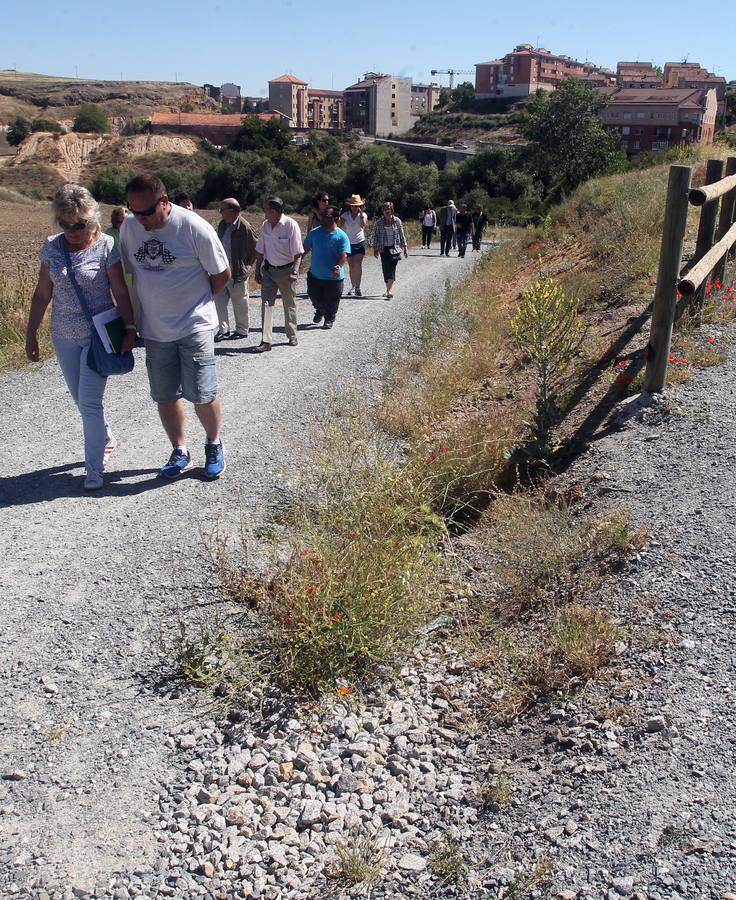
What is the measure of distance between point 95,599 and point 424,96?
18895 centimetres

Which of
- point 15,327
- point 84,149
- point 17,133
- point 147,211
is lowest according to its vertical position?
point 15,327

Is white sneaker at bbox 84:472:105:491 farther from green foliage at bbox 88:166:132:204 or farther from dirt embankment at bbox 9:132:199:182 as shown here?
dirt embankment at bbox 9:132:199:182

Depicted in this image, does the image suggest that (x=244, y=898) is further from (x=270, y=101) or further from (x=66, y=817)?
(x=270, y=101)

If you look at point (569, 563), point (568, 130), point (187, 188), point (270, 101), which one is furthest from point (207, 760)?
point (270, 101)

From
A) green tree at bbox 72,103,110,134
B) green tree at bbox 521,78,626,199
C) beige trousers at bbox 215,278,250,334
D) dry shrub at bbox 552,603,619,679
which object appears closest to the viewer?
dry shrub at bbox 552,603,619,679

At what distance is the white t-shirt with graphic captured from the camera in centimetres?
474

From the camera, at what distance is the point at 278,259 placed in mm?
9055

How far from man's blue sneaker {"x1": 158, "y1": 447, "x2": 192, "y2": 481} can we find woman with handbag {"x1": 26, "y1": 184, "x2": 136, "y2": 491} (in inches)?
15.6

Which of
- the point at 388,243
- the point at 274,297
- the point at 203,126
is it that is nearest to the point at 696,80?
the point at 203,126

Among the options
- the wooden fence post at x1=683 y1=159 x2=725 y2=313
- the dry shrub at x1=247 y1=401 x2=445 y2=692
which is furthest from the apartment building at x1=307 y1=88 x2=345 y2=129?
the dry shrub at x1=247 y1=401 x2=445 y2=692

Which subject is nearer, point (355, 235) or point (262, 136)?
point (355, 235)

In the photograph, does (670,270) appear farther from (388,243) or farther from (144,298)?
(388,243)

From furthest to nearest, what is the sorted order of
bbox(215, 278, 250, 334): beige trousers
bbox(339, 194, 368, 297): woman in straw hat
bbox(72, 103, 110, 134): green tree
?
bbox(72, 103, 110, 134): green tree, bbox(339, 194, 368, 297): woman in straw hat, bbox(215, 278, 250, 334): beige trousers

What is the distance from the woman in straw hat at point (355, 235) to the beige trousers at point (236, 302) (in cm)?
406
